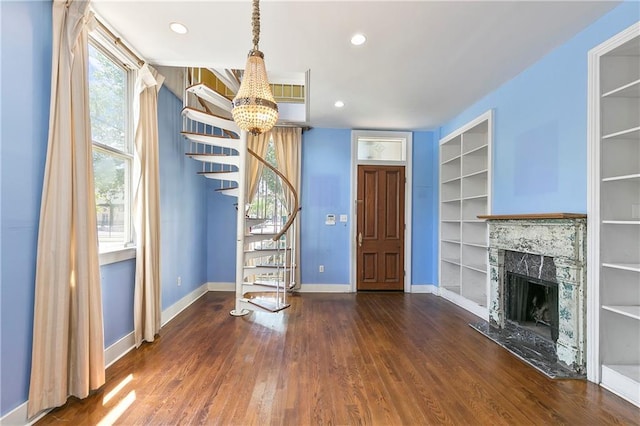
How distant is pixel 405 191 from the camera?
16.7 feet

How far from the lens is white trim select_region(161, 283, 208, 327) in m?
3.45

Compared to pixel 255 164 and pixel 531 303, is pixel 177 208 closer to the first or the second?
pixel 255 164

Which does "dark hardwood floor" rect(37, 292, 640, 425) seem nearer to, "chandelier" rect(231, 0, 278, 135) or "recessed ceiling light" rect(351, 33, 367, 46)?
"chandelier" rect(231, 0, 278, 135)

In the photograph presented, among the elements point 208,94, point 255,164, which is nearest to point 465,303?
point 255,164

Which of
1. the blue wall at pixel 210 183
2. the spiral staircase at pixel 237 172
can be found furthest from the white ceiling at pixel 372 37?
the spiral staircase at pixel 237 172

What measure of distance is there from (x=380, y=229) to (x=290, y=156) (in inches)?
81.1

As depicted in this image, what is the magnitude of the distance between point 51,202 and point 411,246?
4.74 m

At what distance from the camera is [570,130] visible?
2506 mm

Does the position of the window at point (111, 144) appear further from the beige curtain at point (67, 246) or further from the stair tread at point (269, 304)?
the stair tread at point (269, 304)

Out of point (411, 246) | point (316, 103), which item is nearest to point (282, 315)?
point (411, 246)

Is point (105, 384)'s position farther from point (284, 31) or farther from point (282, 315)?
point (284, 31)

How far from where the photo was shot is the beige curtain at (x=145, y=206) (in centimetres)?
274

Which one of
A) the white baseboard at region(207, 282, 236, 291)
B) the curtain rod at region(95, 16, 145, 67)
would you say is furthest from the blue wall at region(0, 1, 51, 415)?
the white baseboard at region(207, 282, 236, 291)

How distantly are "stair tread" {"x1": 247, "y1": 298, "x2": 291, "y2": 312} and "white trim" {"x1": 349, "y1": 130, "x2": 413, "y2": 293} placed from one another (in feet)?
4.82
